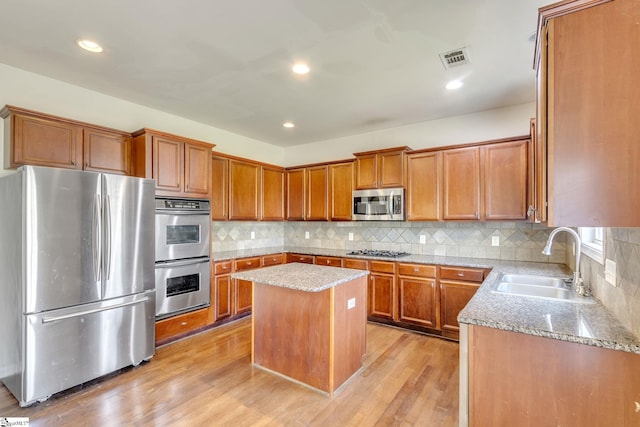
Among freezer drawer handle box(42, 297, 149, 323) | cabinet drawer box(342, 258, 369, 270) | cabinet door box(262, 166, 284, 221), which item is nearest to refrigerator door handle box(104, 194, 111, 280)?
freezer drawer handle box(42, 297, 149, 323)

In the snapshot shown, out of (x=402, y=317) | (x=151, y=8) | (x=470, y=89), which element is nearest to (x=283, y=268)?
(x=402, y=317)

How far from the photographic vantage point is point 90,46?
238 cm

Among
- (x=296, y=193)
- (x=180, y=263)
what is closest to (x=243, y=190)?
(x=296, y=193)

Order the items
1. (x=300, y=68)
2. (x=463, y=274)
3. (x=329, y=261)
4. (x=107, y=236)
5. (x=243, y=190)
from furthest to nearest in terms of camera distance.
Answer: (x=243, y=190)
(x=329, y=261)
(x=463, y=274)
(x=300, y=68)
(x=107, y=236)

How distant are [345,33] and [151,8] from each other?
1.31 meters

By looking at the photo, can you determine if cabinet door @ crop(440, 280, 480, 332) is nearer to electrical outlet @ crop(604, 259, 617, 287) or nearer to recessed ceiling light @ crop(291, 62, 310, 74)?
electrical outlet @ crop(604, 259, 617, 287)

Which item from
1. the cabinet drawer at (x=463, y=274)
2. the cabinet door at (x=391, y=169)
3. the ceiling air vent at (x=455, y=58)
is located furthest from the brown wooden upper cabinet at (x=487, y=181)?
the ceiling air vent at (x=455, y=58)

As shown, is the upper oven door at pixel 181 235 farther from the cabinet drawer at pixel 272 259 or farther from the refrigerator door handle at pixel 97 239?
the cabinet drawer at pixel 272 259

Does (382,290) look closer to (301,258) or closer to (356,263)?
(356,263)

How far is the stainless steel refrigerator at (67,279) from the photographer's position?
2.25 metres

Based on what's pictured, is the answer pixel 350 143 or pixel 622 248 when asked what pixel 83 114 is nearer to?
pixel 350 143

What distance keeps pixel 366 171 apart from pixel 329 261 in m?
1.42

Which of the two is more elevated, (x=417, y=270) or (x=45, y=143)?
(x=45, y=143)

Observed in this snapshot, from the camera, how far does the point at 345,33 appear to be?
2.21 metres
